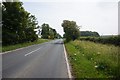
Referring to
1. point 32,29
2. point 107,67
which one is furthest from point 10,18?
point 107,67

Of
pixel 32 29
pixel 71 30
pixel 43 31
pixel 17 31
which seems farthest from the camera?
pixel 43 31

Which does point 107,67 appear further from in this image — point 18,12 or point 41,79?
point 18,12

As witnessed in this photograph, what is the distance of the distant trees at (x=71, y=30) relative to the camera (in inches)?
3043

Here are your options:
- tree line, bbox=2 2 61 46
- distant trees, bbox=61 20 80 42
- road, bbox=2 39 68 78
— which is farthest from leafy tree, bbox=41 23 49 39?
road, bbox=2 39 68 78

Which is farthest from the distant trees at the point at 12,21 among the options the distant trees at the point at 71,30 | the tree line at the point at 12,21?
the distant trees at the point at 71,30

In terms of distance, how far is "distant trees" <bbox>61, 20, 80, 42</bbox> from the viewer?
7728 cm

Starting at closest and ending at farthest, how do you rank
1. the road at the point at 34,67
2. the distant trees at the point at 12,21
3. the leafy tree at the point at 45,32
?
the road at the point at 34,67, the distant trees at the point at 12,21, the leafy tree at the point at 45,32

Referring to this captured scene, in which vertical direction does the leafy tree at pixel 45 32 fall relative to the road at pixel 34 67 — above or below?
above

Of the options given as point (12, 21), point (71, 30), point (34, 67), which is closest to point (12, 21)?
point (12, 21)

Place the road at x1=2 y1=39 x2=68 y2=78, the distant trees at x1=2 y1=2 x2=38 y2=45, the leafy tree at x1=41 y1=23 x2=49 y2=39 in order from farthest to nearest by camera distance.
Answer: the leafy tree at x1=41 y1=23 x2=49 y2=39 → the distant trees at x1=2 y1=2 x2=38 y2=45 → the road at x1=2 y1=39 x2=68 y2=78

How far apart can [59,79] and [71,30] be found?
69385mm

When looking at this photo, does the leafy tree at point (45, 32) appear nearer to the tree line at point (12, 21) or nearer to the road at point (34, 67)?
the tree line at point (12, 21)

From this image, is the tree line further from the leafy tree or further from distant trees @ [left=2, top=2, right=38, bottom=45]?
the leafy tree

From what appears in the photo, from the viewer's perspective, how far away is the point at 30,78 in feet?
34.5
